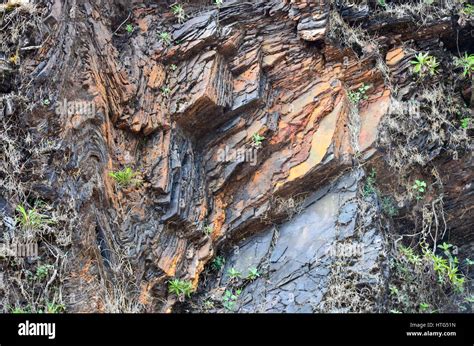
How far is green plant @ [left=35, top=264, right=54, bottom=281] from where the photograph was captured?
18.7 feet

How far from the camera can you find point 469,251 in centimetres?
Result: 808

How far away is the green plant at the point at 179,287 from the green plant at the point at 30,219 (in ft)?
4.66

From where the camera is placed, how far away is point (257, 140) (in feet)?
23.8

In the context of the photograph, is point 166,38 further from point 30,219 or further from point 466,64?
point 466,64

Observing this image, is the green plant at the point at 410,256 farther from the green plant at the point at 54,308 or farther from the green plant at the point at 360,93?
the green plant at the point at 54,308

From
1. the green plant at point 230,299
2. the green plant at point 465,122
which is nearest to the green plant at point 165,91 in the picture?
the green plant at point 230,299

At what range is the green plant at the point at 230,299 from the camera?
6.67 m

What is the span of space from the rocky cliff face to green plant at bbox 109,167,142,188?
0.15 feet

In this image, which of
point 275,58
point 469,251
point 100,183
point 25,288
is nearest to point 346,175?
point 275,58

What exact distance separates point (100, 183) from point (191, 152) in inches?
51.7

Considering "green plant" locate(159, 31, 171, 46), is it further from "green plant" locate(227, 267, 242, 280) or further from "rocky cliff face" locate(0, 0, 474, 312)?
"green plant" locate(227, 267, 242, 280)

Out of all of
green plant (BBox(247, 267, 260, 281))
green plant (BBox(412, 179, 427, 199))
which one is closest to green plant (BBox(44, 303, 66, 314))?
green plant (BBox(247, 267, 260, 281))
